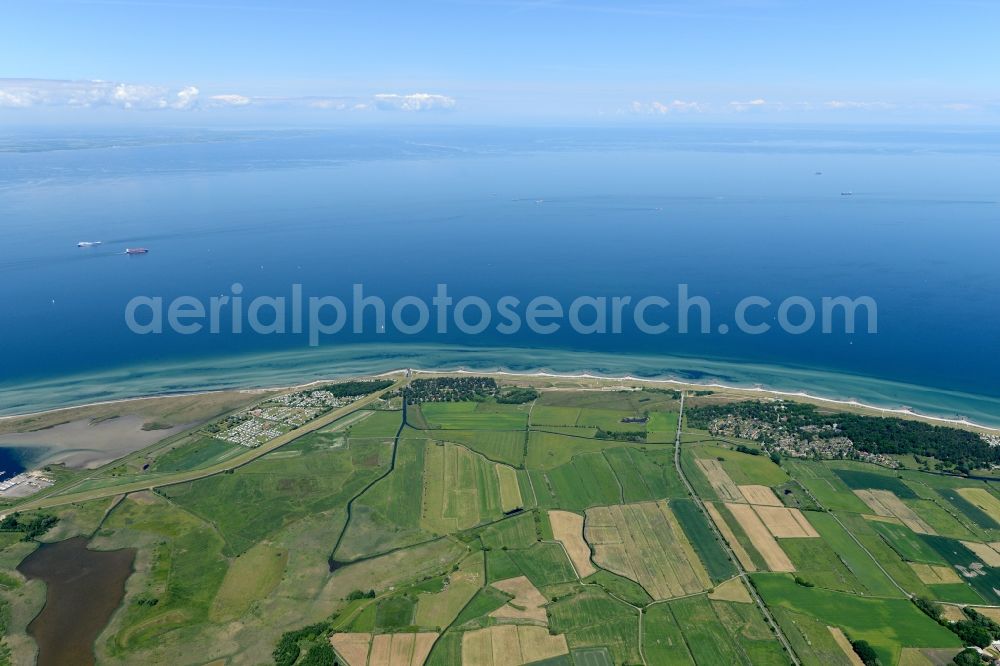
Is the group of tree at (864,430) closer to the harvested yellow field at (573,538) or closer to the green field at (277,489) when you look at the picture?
the harvested yellow field at (573,538)

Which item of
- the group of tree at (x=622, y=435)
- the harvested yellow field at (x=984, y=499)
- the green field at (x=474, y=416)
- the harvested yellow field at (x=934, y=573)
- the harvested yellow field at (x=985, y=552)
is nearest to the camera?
the harvested yellow field at (x=934, y=573)

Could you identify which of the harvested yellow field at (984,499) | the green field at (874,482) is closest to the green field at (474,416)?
the green field at (874,482)

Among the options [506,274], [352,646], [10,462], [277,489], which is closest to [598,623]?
[352,646]

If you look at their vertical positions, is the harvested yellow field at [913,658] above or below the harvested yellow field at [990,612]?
below

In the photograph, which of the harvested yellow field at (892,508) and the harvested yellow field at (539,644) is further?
the harvested yellow field at (892,508)

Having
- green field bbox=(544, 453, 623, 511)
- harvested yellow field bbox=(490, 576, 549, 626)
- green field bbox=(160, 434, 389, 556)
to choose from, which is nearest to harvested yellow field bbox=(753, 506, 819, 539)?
green field bbox=(544, 453, 623, 511)

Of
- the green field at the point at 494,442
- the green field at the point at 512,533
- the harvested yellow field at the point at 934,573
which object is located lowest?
the harvested yellow field at the point at 934,573

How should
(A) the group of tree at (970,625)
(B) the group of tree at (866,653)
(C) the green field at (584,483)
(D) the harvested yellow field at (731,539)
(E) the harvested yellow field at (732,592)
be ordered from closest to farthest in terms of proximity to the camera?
(B) the group of tree at (866,653), (A) the group of tree at (970,625), (E) the harvested yellow field at (732,592), (D) the harvested yellow field at (731,539), (C) the green field at (584,483)

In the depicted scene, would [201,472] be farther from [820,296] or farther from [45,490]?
[820,296]

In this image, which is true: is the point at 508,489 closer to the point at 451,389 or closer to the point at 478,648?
the point at 478,648
